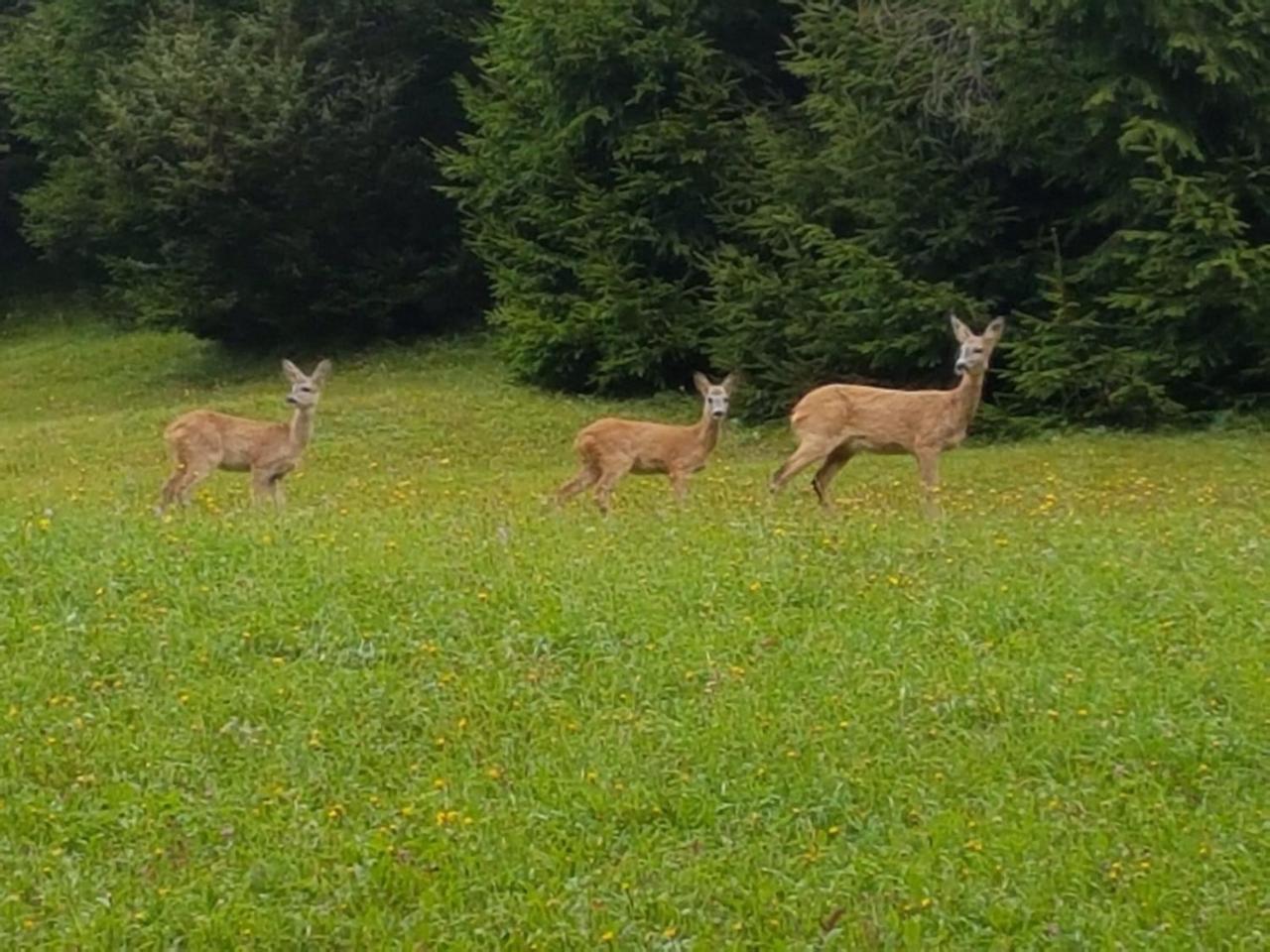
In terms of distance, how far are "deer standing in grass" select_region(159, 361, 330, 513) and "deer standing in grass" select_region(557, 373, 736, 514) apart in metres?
2.00

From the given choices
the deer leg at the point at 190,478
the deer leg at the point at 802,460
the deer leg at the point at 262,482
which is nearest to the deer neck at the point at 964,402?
the deer leg at the point at 802,460

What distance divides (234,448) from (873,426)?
4.47 metres

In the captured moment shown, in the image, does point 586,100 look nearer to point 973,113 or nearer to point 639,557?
point 973,113

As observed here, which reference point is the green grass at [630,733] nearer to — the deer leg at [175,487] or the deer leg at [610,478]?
the deer leg at [610,478]

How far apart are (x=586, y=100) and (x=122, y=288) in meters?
13.4

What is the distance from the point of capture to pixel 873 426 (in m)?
15.5

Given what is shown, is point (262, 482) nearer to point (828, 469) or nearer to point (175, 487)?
point (175, 487)

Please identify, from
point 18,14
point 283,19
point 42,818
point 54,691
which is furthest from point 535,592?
point 18,14

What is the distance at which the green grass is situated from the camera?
268 inches

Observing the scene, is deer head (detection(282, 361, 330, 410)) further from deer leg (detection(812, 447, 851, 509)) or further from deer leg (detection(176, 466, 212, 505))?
deer leg (detection(812, 447, 851, 509))

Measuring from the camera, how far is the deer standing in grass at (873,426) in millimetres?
15461

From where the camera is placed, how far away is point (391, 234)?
119 feet

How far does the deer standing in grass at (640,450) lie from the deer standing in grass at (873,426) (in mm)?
574

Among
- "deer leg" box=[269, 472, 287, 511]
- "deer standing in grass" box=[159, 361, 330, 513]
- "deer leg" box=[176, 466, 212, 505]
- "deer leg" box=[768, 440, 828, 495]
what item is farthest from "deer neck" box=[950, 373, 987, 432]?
"deer leg" box=[176, 466, 212, 505]
